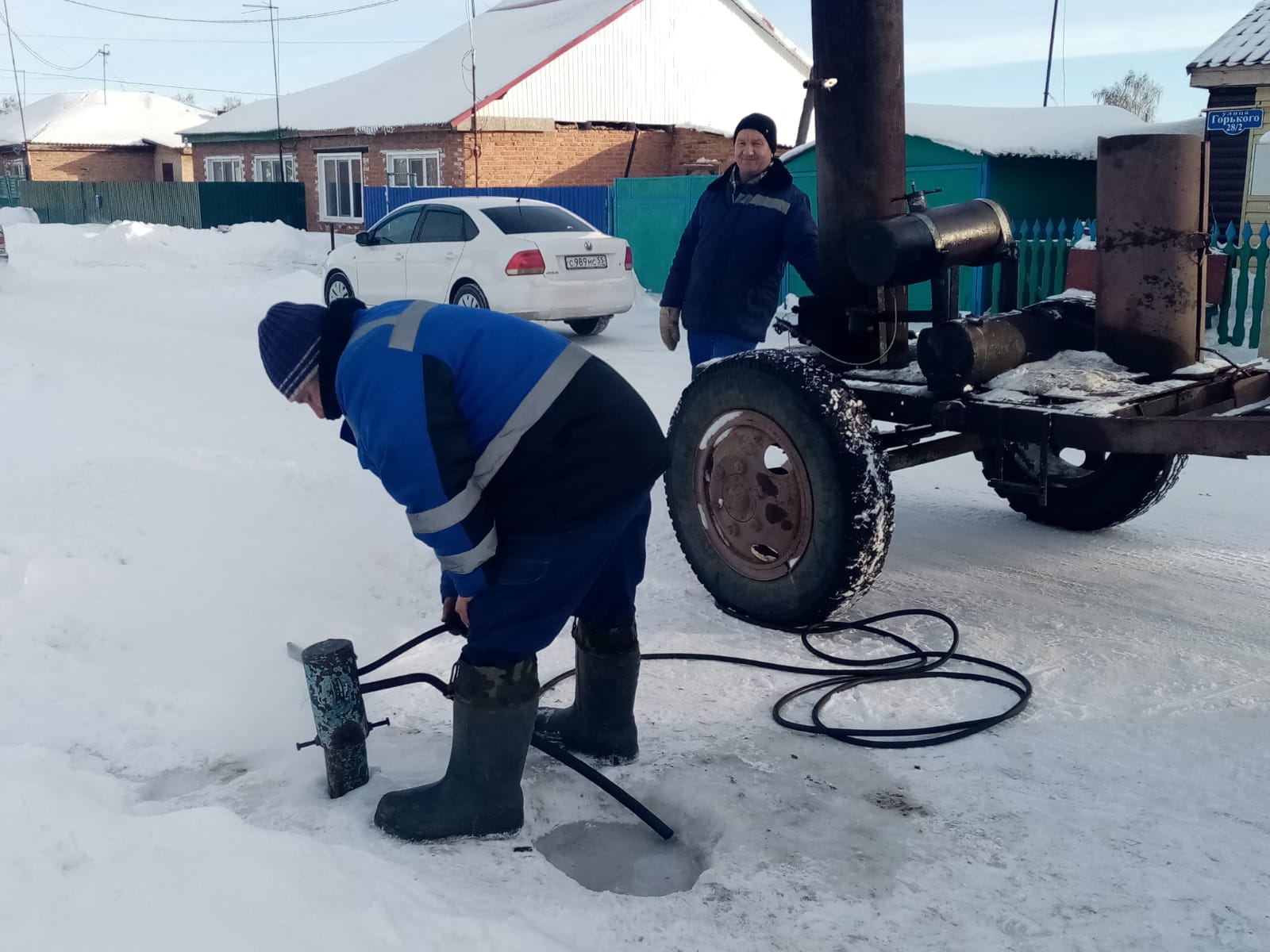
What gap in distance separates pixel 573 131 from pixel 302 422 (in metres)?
19.4

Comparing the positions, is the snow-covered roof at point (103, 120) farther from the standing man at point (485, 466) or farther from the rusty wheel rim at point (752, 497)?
the standing man at point (485, 466)

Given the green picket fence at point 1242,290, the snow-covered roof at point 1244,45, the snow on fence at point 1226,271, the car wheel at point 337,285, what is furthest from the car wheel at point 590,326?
the snow-covered roof at point 1244,45

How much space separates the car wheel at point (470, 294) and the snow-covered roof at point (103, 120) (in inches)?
1347

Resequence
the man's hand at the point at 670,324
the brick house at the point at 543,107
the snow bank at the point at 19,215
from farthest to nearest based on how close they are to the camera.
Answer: the snow bank at the point at 19,215 → the brick house at the point at 543,107 → the man's hand at the point at 670,324

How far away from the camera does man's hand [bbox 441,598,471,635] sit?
3.17 meters

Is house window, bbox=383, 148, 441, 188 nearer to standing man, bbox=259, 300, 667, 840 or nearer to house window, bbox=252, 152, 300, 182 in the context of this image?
house window, bbox=252, 152, 300, 182

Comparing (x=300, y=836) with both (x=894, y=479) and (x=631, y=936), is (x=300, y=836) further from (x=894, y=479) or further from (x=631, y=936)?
(x=894, y=479)

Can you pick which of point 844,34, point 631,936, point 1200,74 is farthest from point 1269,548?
point 1200,74

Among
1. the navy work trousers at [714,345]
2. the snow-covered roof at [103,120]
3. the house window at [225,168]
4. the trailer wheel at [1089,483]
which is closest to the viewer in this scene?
the trailer wheel at [1089,483]

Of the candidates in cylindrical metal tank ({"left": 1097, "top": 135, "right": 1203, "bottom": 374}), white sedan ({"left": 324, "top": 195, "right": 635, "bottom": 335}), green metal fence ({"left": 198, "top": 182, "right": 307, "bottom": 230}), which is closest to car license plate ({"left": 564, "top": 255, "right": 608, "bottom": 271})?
white sedan ({"left": 324, "top": 195, "right": 635, "bottom": 335})

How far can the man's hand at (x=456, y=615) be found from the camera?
10.4 ft

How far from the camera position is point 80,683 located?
4141 millimetres

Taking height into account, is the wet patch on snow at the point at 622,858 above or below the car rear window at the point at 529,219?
below

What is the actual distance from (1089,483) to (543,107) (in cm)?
2111
